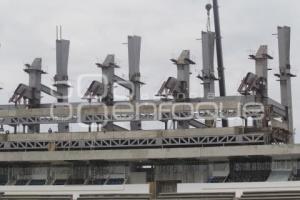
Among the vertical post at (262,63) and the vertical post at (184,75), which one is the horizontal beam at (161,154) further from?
the vertical post at (262,63)

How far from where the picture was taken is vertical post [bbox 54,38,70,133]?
60625 mm

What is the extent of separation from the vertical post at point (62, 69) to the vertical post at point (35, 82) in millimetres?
1683

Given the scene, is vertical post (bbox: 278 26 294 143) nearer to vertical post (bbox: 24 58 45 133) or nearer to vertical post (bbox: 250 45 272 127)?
vertical post (bbox: 250 45 272 127)

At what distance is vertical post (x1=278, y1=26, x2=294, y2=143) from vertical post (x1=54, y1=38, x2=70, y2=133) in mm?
18368

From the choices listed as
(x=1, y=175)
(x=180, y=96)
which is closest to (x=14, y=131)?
(x=1, y=175)

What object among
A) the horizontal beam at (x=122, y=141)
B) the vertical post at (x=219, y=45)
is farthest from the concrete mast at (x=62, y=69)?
the vertical post at (x=219, y=45)

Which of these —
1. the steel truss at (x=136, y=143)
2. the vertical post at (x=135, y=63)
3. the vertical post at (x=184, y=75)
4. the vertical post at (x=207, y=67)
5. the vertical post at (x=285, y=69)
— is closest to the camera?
Result: the steel truss at (x=136, y=143)

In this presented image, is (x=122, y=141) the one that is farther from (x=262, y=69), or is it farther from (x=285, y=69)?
(x=285, y=69)

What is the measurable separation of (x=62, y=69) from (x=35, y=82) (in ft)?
8.62

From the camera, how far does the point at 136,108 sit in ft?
183

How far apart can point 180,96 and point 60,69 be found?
11676 mm

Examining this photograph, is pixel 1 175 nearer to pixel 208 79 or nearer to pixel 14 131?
pixel 14 131

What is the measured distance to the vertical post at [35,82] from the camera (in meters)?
59.9
